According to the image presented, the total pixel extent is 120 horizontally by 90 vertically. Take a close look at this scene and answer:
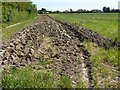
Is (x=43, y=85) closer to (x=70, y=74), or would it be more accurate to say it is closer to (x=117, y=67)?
(x=70, y=74)

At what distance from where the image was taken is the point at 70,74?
11000 mm

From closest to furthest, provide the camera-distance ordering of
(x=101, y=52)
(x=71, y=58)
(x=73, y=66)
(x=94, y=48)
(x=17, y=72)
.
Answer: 1. (x=17, y=72)
2. (x=73, y=66)
3. (x=71, y=58)
4. (x=101, y=52)
5. (x=94, y=48)

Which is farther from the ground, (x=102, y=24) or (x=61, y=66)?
(x=61, y=66)

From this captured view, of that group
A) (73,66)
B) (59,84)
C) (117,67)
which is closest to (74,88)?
(59,84)

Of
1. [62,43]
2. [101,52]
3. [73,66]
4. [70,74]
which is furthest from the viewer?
[62,43]

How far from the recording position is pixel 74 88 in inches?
367

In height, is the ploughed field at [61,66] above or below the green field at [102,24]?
above

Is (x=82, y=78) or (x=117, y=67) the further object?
(x=117, y=67)

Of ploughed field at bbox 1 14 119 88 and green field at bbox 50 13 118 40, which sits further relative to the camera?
green field at bbox 50 13 118 40

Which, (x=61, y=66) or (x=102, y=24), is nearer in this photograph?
(x=61, y=66)

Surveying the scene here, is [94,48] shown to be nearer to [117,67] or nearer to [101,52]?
[101,52]

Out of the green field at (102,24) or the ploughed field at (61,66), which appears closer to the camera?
the ploughed field at (61,66)

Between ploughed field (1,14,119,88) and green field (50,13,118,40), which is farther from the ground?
ploughed field (1,14,119,88)

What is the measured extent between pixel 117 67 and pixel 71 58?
2.05 meters
